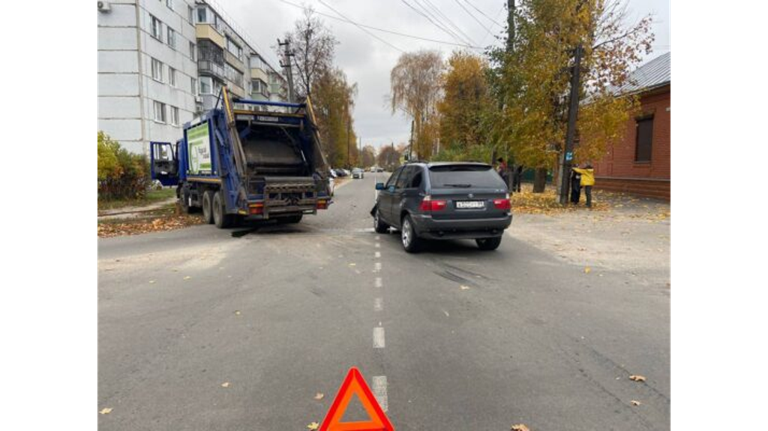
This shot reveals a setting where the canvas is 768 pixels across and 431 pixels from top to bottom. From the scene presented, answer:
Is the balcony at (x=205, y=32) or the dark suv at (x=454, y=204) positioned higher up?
the balcony at (x=205, y=32)

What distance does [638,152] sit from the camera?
2173 cm

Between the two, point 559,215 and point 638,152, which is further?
point 638,152

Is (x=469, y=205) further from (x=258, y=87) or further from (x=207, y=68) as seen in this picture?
(x=258, y=87)

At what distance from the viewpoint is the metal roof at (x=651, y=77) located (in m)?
17.3

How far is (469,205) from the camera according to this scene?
8.11 metres

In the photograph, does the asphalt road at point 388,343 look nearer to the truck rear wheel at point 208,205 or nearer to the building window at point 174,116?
the truck rear wheel at point 208,205

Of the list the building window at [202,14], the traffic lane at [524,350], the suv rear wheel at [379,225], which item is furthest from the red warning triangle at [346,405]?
the building window at [202,14]

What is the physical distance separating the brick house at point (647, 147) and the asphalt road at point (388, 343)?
14075 mm

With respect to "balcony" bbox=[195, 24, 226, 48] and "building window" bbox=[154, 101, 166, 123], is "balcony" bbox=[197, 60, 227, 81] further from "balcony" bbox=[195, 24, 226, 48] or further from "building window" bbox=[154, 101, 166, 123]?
"building window" bbox=[154, 101, 166, 123]

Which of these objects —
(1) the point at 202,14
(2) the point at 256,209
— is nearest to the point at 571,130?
(2) the point at 256,209

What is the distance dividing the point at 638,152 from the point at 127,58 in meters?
30.2

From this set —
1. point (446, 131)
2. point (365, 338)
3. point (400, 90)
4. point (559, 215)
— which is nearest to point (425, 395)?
point (365, 338)

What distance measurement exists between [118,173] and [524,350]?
1913 centimetres
